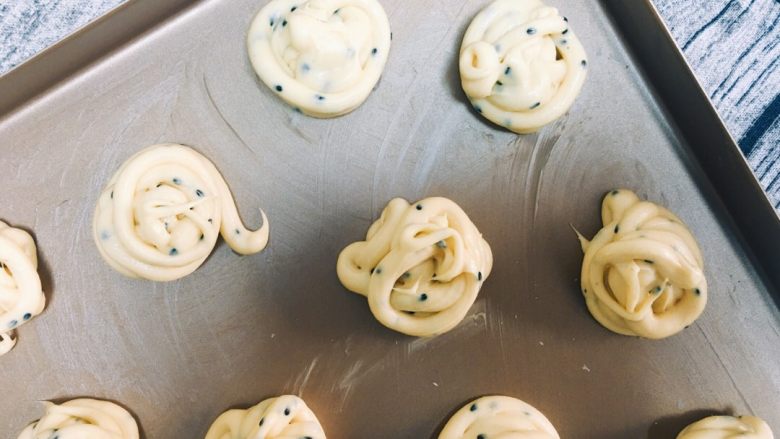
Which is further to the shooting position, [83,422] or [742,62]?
[742,62]

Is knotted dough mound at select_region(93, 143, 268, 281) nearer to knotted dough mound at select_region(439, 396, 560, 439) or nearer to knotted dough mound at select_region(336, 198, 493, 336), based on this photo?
knotted dough mound at select_region(336, 198, 493, 336)

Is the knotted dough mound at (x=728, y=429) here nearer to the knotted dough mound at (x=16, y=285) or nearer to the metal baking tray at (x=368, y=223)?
the metal baking tray at (x=368, y=223)

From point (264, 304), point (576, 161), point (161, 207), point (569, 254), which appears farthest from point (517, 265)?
point (161, 207)

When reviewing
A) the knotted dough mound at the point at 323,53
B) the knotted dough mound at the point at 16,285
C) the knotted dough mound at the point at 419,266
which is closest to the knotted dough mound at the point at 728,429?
the knotted dough mound at the point at 419,266

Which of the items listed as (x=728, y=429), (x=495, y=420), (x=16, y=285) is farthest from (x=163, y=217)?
→ (x=728, y=429)

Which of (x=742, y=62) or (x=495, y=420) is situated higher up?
(x=742, y=62)

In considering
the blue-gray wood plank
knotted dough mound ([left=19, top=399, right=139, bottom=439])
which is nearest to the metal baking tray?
knotted dough mound ([left=19, top=399, right=139, bottom=439])

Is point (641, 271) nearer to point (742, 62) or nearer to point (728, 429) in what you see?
point (728, 429)
